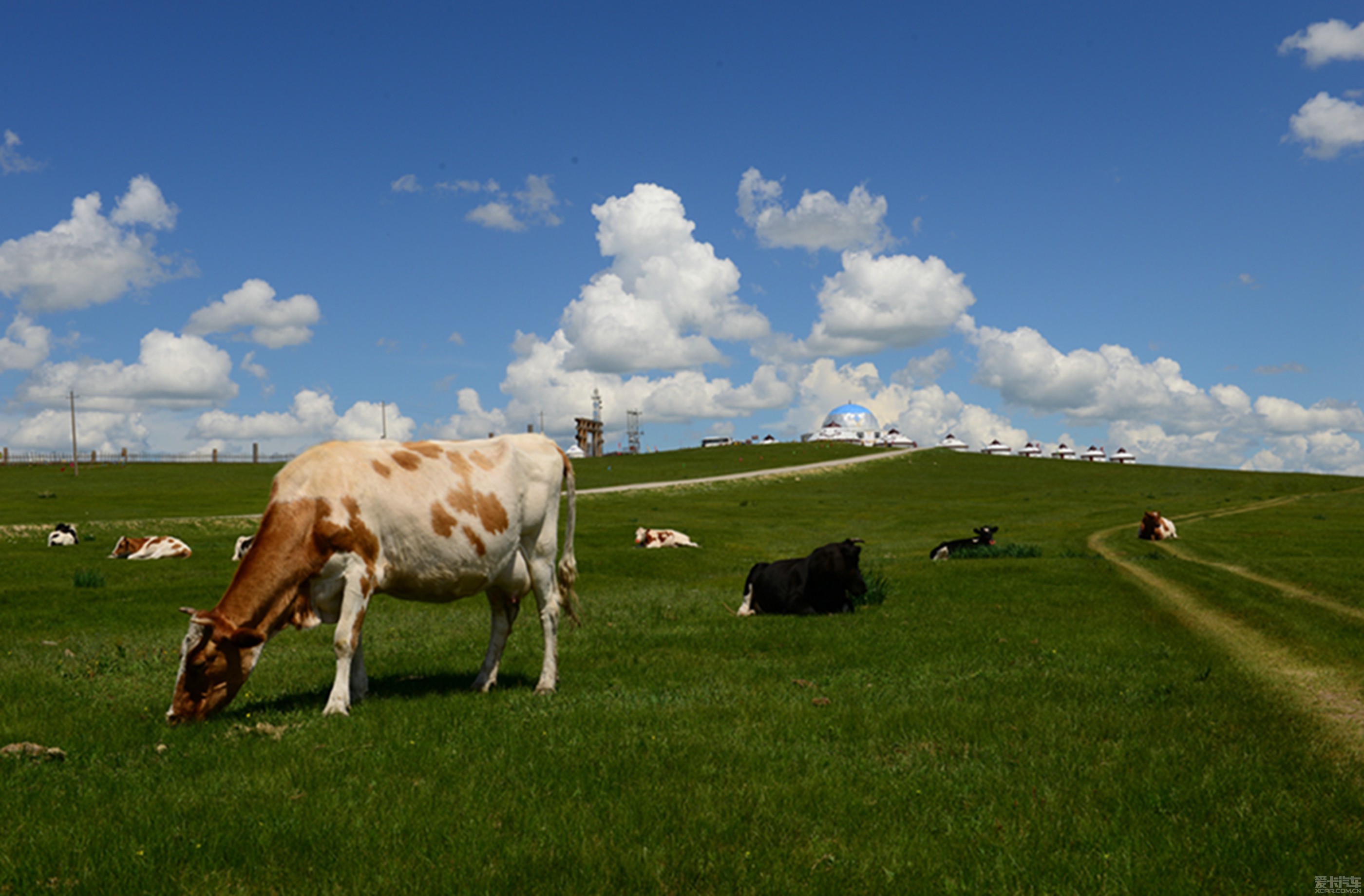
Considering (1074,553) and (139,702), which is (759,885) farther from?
(1074,553)

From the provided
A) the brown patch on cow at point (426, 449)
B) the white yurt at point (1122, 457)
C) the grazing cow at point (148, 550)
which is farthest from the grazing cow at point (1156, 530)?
the white yurt at point (1122, 457)

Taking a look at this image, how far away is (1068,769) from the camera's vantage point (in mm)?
7473

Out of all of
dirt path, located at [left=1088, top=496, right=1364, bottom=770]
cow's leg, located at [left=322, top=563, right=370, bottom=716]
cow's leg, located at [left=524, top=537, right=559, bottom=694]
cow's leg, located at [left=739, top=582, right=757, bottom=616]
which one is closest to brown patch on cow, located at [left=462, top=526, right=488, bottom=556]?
cow's leg, located at [left=524, top=537, right=559, bottom=694]

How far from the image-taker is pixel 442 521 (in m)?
10.5

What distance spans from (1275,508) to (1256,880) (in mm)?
61907

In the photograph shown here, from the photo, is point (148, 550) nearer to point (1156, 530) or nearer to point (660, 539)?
point (660, 539)

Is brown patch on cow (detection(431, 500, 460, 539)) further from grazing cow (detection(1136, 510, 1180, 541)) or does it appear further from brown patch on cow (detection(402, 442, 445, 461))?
grazing cow (detection(1136, 510, 1180, 541))

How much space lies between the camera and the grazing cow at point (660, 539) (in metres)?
36.8

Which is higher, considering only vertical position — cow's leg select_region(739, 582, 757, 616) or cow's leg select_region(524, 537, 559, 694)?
cow's leg select_region(524, 537, 559, 694)

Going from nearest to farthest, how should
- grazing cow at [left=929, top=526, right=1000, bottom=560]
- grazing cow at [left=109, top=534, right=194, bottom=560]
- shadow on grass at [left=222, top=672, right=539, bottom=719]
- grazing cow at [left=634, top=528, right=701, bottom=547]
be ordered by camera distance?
shadow on grass at [left=222, top=672, right=539, bottom=719] → grazing cow at [left=109, top=534, right=194, bottom=560] → grazing cow at [left=929, top=526, right=1000, bottom=560] → grazing cow at [left=634, top=528, right=701, bottom=547]

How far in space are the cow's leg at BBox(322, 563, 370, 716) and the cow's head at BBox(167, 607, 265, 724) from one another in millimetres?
854

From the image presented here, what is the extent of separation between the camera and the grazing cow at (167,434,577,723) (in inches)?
371

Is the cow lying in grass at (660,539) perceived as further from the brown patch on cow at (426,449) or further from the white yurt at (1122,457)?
the white yurt at (1122,457)

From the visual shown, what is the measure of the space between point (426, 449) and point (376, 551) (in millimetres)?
1713
